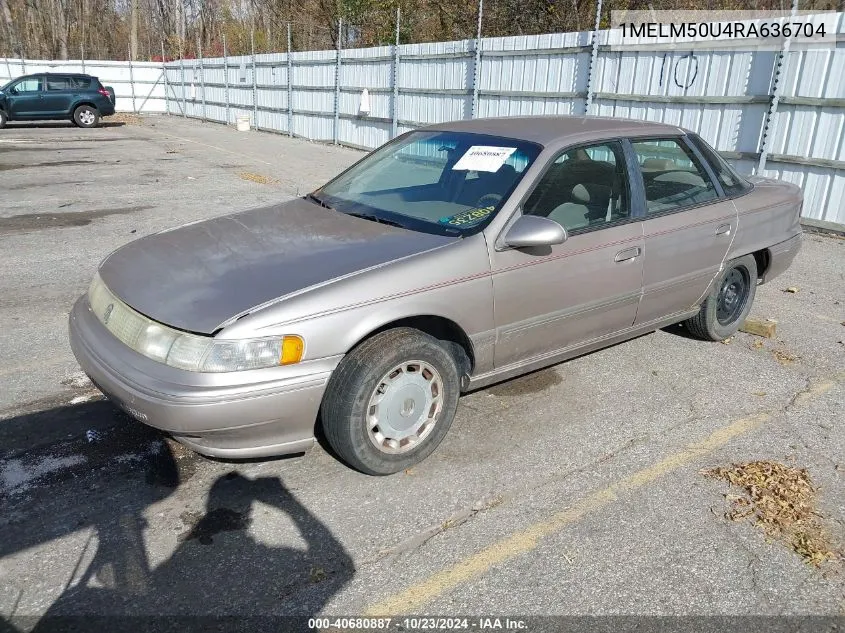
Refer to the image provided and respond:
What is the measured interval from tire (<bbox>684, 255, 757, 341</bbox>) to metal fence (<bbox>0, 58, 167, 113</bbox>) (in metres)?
32.2

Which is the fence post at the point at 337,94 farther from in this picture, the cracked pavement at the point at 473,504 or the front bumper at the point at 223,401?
the front bumper at the point at 223,401

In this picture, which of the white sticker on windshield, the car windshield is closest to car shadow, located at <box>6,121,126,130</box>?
the car windshield

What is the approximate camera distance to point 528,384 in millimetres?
4152

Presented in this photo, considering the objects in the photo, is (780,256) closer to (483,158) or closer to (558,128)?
(558,128)

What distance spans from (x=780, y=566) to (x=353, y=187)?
3050 millimetres

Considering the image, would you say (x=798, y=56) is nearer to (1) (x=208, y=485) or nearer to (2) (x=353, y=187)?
(2) (x=353, y=187)

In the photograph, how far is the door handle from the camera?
12.4 ft

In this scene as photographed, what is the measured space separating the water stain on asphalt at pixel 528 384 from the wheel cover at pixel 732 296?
4.69 ft

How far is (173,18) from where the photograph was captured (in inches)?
1841

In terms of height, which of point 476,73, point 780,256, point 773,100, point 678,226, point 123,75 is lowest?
point 780,256

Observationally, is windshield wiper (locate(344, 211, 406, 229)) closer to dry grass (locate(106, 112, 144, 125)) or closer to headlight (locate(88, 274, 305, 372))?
headlight (locate(88, 274, 305, 372))

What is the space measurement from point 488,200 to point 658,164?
140cm

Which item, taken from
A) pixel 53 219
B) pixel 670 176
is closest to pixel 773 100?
pixel 670 176

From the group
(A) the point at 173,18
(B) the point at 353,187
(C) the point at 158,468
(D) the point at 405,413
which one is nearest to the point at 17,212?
(B) the point at 353,187
